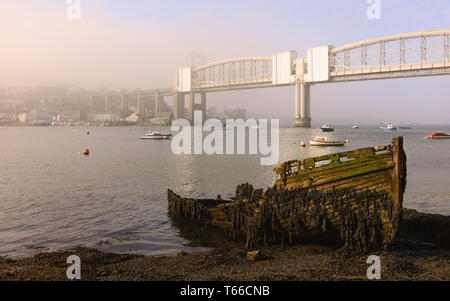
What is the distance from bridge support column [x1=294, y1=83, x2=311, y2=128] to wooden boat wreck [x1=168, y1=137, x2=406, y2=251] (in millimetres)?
131139

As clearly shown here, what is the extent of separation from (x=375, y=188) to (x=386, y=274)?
282cm

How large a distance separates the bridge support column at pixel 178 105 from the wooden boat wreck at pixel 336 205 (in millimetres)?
181902

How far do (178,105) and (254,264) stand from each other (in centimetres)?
18674

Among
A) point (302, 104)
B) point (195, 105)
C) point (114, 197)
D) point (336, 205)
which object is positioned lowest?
point (114, 197)

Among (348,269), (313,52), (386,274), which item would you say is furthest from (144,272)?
(313,52)

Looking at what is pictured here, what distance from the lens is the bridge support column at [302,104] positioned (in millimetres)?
139625

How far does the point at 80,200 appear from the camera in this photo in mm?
20281

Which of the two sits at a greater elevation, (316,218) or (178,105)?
(178,105)

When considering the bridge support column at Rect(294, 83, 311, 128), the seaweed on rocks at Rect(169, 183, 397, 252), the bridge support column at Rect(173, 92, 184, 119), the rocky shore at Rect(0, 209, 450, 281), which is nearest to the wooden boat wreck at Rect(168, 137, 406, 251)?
the seaweed on rocks at Rect(169, 183, 397, 252)

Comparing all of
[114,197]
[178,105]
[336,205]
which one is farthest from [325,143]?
[178,105]

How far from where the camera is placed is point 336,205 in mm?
10805

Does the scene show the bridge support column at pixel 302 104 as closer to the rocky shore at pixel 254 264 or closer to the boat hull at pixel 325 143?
the boat hull at pixel 325 143

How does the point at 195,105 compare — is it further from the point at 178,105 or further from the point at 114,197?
the point at 114,197

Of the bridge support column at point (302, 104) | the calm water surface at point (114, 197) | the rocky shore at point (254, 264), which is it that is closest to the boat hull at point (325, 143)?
the calm water surface at point (114, 197)
